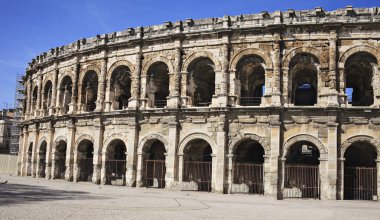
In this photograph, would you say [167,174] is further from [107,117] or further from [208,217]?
[208,217]

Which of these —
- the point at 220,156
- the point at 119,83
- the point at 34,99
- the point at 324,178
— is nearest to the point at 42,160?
the point at 34,99

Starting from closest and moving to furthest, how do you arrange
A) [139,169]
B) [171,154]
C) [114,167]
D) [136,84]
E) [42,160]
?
[171,154] < [139,169] < [136,84] < [114,167] < [42,160]

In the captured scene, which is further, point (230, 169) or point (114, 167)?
point (114, 167)

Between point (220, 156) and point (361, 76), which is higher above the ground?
point (361, 76)

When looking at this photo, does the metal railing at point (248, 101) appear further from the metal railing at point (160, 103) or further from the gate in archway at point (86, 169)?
the gate in archway at point (86, 169)

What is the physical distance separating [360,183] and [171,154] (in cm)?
816

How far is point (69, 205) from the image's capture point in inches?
415

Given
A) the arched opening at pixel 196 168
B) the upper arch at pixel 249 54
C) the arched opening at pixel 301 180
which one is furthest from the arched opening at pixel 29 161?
the arched opening at pixel 301 180

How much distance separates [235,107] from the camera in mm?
17891

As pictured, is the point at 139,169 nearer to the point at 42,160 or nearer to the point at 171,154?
the point at 171,154

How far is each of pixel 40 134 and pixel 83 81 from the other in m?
5.03

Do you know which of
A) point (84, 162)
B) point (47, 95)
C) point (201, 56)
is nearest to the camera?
point (201, 56)

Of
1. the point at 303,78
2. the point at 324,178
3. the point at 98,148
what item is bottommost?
the point at 324,178

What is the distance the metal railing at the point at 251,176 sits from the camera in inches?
716
